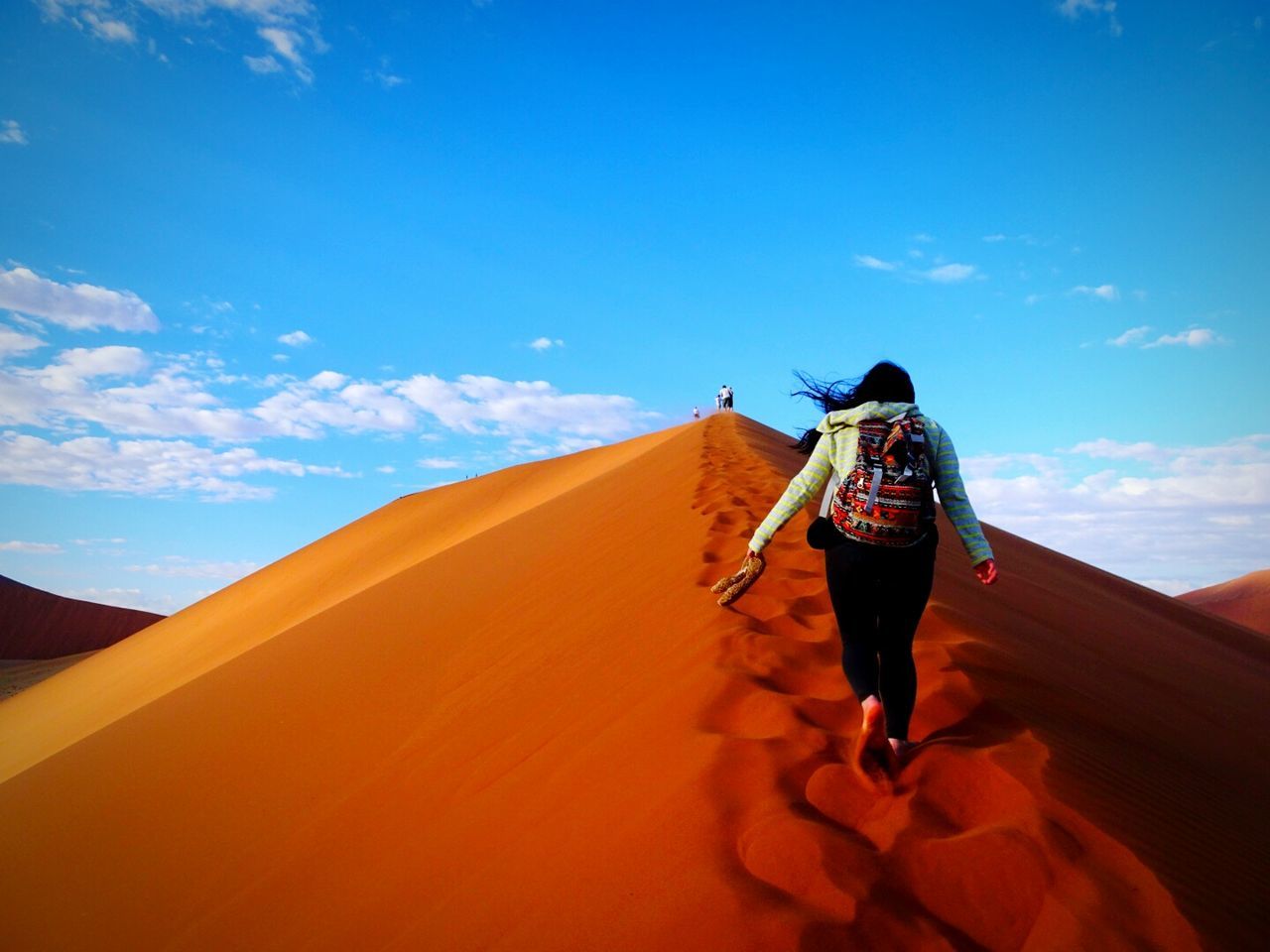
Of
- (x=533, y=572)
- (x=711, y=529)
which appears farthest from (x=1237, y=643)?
(x=533, y=572)

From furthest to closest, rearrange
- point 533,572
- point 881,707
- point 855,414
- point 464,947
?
point 533,572, point 855,414, point 881,707, point 464,947

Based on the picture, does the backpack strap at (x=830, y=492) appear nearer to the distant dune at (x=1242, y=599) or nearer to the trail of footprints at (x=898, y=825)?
the trail of footprints at (x=898, y=825)

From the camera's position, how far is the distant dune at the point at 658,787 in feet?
7.39

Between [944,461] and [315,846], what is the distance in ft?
10.2

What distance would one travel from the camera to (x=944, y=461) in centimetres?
296

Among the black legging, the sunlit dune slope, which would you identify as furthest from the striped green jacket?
the sunlit dune slope

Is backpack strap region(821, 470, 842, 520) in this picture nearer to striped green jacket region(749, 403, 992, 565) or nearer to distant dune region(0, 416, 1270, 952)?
striped green jacket region(749, 403, 992, 565)

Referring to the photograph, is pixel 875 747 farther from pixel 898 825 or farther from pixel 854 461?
pixel 854 461

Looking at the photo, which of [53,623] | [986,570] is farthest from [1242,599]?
[53,623]

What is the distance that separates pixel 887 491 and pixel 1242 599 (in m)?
44.6

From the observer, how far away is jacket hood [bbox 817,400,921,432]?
9.55 feet

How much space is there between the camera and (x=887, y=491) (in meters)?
2.75

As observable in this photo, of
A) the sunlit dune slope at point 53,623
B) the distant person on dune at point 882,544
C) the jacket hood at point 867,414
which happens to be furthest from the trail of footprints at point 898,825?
the sunlit dune slope at point 53,623

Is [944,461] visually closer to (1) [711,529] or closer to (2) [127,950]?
(1) [711,529]
